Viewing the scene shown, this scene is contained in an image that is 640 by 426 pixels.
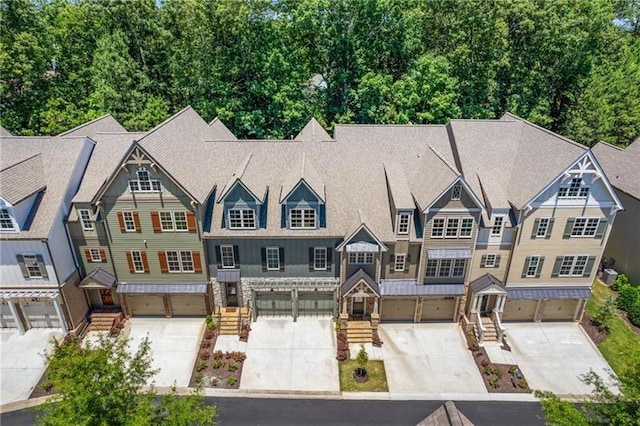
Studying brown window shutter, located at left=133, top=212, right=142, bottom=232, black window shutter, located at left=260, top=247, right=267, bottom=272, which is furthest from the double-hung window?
brown window shutter, located at left=133, top=212, right=142, bottom=232

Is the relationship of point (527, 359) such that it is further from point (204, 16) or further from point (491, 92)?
point (204, 16)

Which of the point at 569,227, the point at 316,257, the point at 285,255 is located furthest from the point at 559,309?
the point at 285,255

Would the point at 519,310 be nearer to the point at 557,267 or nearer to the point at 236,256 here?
the point at 557,267

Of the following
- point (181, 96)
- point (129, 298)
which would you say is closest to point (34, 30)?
point (181, 96)

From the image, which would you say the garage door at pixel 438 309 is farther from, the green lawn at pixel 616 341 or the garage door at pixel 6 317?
the garage door at pixel 6 317

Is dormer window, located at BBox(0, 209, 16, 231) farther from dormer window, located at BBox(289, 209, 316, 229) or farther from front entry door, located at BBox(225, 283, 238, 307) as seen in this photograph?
dormer window, located at BBox(289, 209, 316, 229)

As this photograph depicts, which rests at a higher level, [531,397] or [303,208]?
[303,208]
